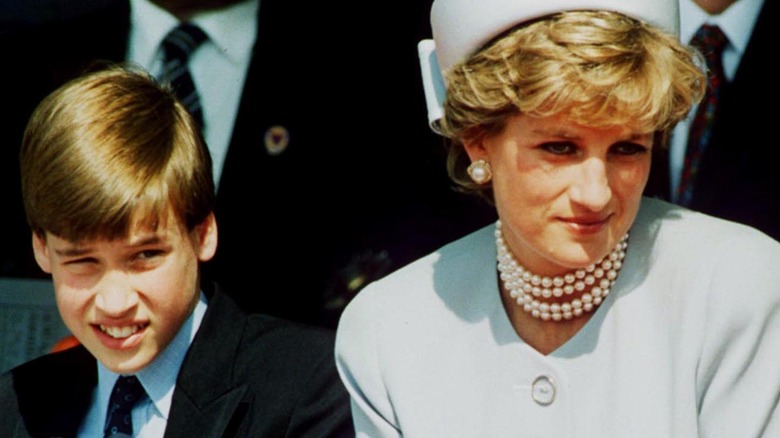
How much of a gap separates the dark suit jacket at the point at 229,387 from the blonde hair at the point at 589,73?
35.4 inches

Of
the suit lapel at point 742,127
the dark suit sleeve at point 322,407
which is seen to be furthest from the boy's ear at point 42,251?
the suit lapel at point 742,127

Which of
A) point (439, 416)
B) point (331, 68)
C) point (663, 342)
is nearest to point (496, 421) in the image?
point (439, 416)

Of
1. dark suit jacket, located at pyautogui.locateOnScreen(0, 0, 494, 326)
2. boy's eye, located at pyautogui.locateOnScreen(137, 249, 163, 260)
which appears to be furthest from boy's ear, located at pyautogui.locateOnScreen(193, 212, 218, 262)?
dark suit jacket, located at pyautogui.locateOnScreen(0, 0, 494, 326)

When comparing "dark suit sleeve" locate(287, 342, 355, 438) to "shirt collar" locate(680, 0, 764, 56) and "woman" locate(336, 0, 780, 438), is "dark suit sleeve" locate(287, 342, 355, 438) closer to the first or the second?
"woman" locate(336, 0, 780, 438)

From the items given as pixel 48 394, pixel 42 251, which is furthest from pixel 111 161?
pixel 48 394

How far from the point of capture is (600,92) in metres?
2.65

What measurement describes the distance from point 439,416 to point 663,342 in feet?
1.60

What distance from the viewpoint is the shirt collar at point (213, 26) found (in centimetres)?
398

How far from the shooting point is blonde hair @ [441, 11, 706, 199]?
104 inches

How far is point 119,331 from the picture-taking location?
3.27m

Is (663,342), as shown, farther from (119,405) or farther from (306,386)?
(119,405)

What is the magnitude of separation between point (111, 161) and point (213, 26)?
0.90 m

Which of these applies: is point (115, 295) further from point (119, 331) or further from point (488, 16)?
point (488, 16)

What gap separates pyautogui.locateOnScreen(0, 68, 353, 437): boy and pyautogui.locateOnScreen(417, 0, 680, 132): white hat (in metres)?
0.65
